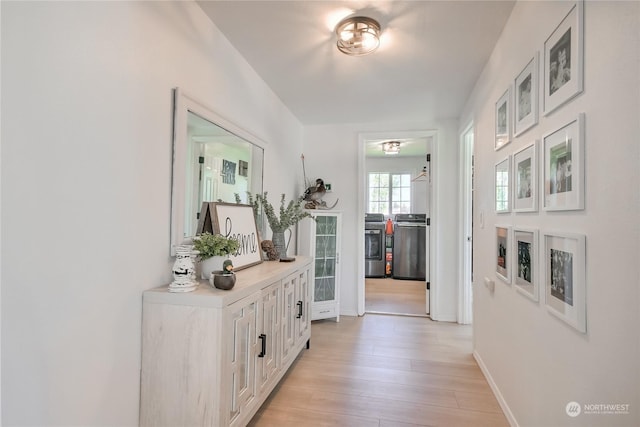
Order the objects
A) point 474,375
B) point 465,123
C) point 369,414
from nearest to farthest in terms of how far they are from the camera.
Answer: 1. point 369,414
2. point 474,375
3. point 465,123

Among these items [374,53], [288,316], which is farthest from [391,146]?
[288,316]

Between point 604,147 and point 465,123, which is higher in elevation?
point 465,123

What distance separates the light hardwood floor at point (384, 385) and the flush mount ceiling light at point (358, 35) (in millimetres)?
2281

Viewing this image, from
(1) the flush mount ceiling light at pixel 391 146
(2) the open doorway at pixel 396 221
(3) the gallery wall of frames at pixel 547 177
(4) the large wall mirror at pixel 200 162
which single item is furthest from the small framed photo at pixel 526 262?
(1) the flush mount ceiling light at pixel 391 146

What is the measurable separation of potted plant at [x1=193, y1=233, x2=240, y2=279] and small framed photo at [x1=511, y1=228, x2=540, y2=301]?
1.49 meters

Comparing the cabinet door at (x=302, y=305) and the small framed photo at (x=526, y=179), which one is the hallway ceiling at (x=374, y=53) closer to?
the small framed photo at (x=526, y=179)

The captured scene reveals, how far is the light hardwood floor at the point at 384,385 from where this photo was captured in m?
1.83

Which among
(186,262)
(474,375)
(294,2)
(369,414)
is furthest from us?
(474,375)

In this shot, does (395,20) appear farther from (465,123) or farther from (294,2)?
(465,123)

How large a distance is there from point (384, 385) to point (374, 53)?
2.38 meters

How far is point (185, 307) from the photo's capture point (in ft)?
4.51

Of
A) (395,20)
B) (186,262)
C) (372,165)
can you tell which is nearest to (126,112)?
(186,262)

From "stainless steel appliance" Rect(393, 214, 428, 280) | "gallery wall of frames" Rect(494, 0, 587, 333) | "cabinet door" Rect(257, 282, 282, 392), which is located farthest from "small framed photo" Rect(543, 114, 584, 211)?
"stainless steel appliance" Rect(393, 214, 428, 280)

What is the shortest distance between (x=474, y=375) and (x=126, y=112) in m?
2.78
